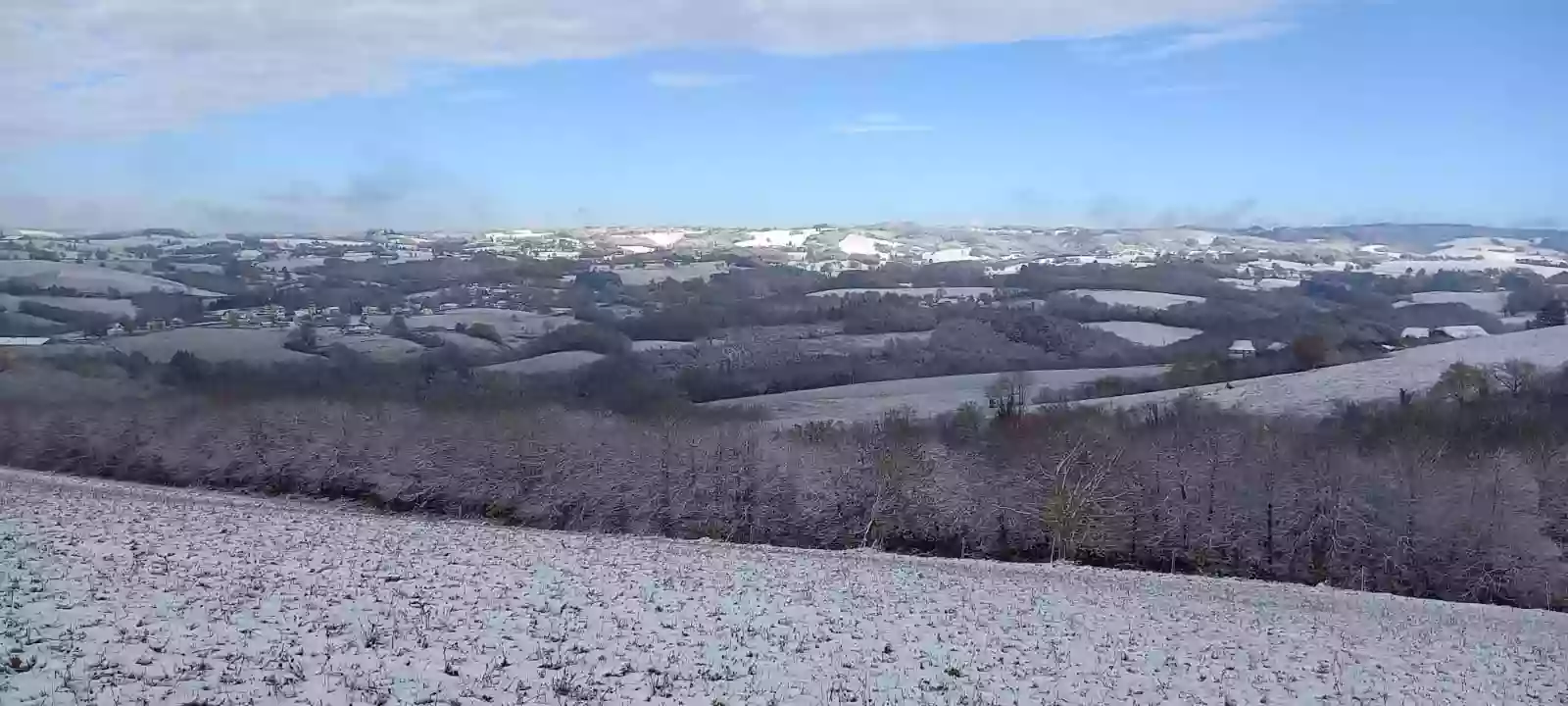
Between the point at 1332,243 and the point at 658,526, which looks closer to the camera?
the point at 658,526

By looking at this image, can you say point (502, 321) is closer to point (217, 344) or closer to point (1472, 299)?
point (217, 344)

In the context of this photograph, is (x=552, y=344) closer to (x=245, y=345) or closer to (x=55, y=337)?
(x=245, y=345)

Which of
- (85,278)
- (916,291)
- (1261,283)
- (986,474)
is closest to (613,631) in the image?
(986,474)

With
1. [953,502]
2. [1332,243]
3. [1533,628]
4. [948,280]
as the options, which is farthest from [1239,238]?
[1533,628]

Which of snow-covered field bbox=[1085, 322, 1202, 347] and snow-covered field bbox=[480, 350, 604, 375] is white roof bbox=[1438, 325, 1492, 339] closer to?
snow-covered field bbox=[1085, 322, 1202, 347]

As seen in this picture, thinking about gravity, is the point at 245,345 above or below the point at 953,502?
above

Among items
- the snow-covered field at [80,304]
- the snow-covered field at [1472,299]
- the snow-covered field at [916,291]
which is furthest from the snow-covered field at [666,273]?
the snow-covered field at [1472,299]

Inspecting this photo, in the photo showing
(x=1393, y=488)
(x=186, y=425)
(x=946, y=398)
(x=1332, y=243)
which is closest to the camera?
(x=1393, y=488)

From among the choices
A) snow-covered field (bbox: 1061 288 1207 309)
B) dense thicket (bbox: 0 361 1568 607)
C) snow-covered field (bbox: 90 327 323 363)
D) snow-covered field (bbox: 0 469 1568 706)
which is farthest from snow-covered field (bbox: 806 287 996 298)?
snow-covered field (bbox: 0 469 1568 706)
